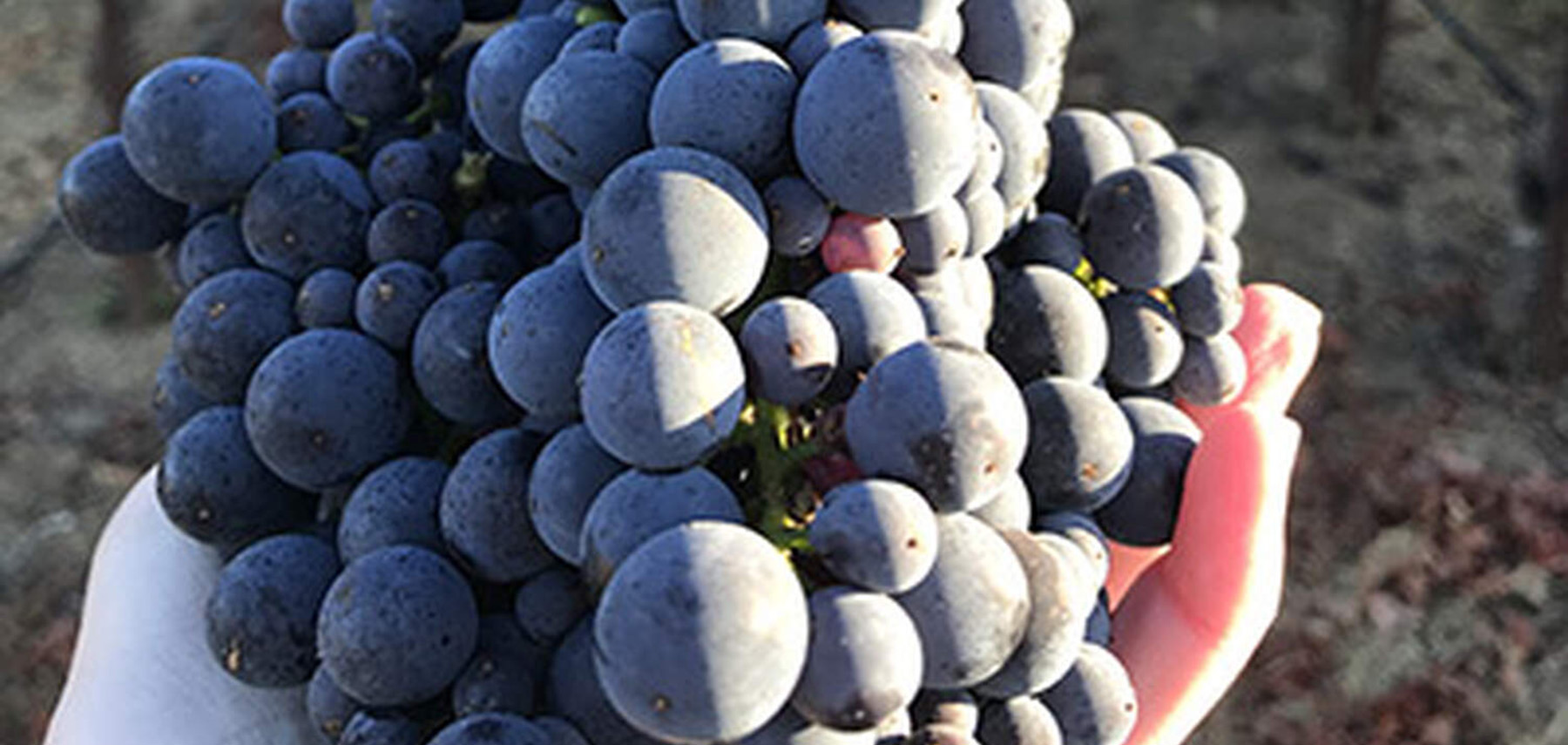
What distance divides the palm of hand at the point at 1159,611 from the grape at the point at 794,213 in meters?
0.49

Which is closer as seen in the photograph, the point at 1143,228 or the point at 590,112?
the point at 590,112

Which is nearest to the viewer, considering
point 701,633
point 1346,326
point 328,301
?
point 701,633

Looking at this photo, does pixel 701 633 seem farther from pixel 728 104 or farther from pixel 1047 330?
pixel 1047 330

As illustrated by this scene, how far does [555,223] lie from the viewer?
126 cm

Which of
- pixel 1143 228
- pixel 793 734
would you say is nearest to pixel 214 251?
pixel 793 734

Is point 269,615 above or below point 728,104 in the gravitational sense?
below

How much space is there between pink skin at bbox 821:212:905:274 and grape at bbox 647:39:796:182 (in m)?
0.08

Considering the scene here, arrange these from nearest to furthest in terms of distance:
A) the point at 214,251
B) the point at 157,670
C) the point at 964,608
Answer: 1. the point at 964,608
2. the point at 214,251
3. the point at 157,670

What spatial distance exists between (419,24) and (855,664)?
0.90m

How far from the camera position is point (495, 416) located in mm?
1147

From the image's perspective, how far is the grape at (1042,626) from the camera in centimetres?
100

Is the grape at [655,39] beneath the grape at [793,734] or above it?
above

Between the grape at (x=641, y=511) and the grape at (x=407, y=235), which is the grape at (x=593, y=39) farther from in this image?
the grape at (x=641, y=511)

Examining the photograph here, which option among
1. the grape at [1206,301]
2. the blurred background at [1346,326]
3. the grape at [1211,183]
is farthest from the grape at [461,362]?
the blurred background at [1346,326]
